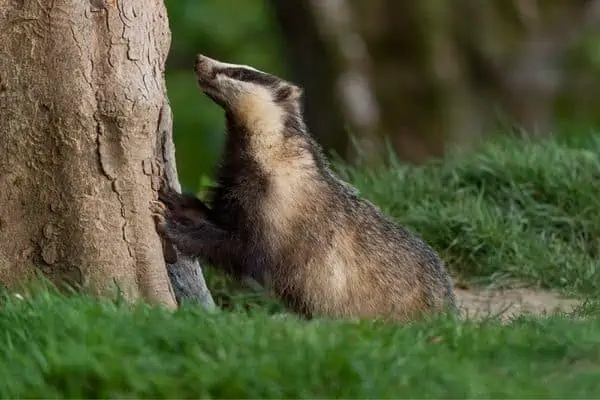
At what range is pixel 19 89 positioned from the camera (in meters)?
5.68

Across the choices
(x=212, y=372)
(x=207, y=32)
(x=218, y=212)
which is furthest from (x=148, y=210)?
(x=207, y=32)

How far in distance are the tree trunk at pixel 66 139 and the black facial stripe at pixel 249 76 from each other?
0.56 meters

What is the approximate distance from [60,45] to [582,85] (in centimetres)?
892

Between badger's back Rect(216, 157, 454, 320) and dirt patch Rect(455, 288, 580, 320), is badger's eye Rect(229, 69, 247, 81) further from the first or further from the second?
dirt patch Rect(455, 288, 580, 320)

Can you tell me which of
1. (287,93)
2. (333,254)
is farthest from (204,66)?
(333,254)

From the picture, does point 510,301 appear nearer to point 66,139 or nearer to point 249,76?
point 249,76

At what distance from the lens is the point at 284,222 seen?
6160mm

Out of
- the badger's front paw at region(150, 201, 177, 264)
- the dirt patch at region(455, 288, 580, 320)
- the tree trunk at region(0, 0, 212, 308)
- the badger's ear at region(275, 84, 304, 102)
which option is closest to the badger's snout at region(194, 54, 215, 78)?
the badger's ear at region(275, 84, 304, 102)

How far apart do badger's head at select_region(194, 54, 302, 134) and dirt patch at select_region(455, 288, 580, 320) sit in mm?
1331

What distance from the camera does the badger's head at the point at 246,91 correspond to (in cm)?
625

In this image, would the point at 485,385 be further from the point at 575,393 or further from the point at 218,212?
the point at 218,212

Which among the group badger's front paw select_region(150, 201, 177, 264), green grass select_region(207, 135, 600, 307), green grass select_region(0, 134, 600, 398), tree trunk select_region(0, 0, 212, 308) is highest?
tree trunk select_region(0, 0, 212, 308)

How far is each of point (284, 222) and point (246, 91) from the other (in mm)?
608

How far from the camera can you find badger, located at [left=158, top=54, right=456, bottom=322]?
20.1ft
